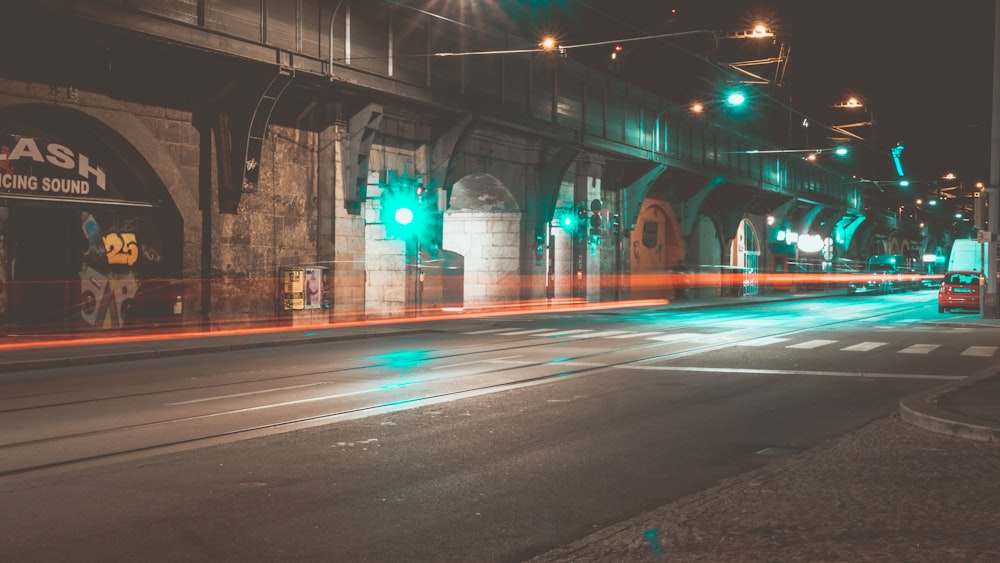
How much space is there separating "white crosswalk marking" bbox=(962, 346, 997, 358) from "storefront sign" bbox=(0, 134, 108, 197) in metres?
19.3

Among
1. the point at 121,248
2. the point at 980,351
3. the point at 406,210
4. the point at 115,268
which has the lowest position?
the point at 980,351

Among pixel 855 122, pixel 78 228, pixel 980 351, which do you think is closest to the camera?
pixel 980 351

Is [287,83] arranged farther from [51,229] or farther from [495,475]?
[495,475]

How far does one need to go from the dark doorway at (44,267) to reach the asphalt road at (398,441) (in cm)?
484

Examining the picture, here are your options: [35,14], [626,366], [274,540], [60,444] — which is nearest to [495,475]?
[274,540]

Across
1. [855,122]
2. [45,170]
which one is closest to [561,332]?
[45,170]

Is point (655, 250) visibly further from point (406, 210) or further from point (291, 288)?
point (291, 288)

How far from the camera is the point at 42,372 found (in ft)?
52.8

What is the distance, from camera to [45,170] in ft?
69.9

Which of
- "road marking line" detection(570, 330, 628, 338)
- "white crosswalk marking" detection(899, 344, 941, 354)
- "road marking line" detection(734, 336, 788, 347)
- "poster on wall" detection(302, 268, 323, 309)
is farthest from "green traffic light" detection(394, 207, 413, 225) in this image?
"white crosswalk marking" detection(899, 344, 941, 354)

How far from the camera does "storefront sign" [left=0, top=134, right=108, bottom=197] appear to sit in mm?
20547

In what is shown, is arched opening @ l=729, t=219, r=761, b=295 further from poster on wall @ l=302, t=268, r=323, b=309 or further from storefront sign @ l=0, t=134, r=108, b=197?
storefront sign @ l=0, t=134, r=108, b=197

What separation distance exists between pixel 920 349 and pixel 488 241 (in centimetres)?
2063

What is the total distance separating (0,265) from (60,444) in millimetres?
13263
